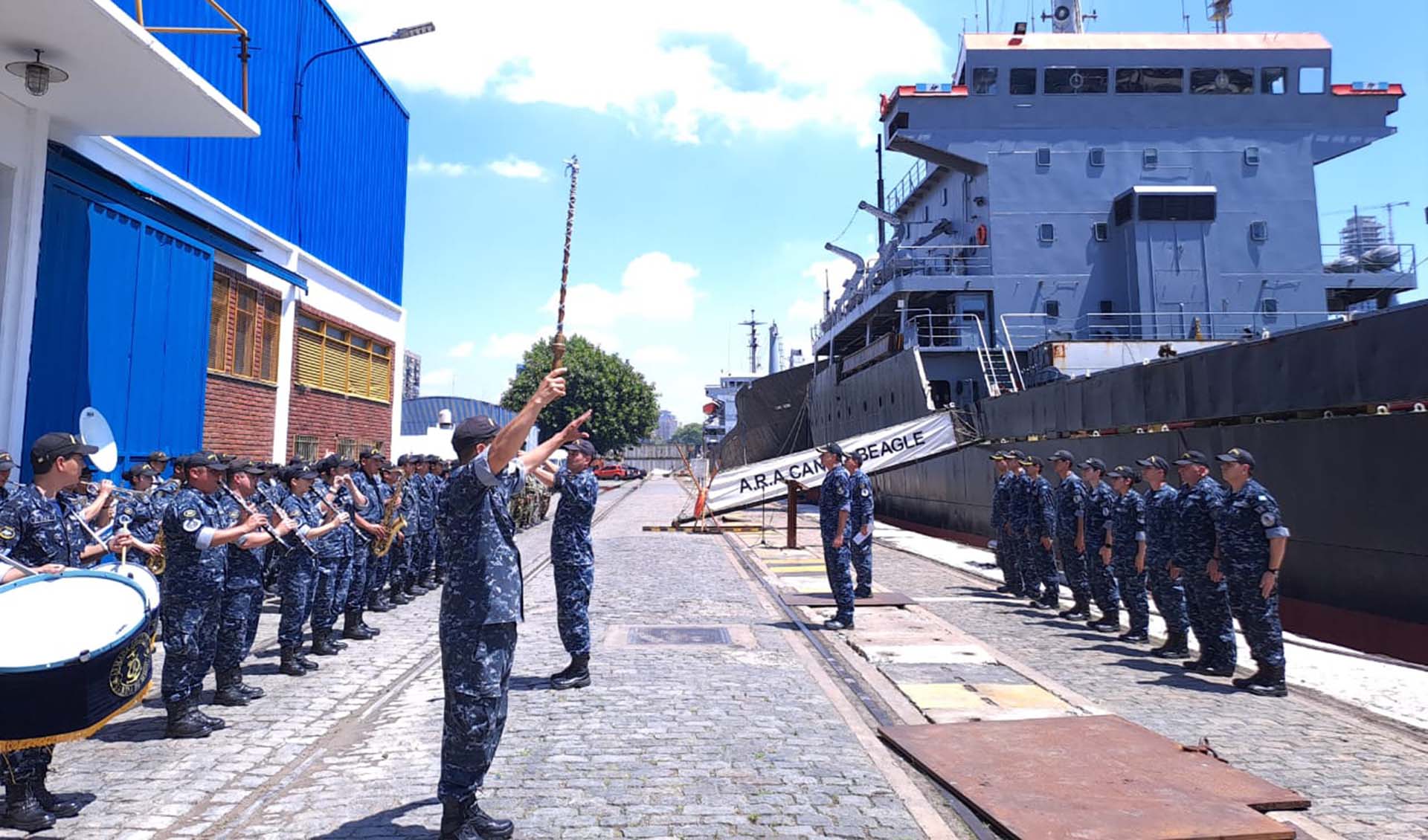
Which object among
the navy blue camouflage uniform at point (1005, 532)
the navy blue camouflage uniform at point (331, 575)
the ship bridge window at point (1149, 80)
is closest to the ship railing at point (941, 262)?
the ship bridge window at point (1149, 80)

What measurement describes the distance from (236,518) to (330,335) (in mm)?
12144

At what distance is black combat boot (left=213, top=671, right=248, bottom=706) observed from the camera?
591cm

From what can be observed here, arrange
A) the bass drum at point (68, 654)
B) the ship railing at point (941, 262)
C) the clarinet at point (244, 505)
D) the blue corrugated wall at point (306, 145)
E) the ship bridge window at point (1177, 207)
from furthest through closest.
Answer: the ship railing at point (941, 262)
the ship bridge window at point (1177, 207)
the blue corrugated wall at point (306, 145)
the clarinet at point (244, 505)
the bass drum at point (68, 654)

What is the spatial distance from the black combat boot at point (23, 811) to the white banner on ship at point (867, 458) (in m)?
15.1

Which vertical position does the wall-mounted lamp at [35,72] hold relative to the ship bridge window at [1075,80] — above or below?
below

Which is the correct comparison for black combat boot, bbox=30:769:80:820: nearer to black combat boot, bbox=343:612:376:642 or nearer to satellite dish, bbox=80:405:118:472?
black combat boot, bbox=343:612:376:642

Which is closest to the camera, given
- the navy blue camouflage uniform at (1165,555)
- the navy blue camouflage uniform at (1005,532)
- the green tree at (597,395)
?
the navy blue camouflage uniform at (1165,555)

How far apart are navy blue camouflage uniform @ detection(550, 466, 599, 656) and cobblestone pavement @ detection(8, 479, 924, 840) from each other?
46 cm

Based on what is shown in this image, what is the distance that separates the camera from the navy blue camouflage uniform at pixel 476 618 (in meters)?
3.71

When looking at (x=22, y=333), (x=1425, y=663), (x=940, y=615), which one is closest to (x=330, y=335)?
(x=22, y=333)

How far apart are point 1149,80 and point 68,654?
28.6 metres

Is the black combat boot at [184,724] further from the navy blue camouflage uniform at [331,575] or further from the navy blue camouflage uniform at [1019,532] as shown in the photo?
the navy blue camouflage uniform at [1019,532]

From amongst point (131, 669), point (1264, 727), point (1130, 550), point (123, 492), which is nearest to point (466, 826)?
point (131, 669)

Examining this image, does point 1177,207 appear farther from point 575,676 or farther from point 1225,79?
point 575,676
